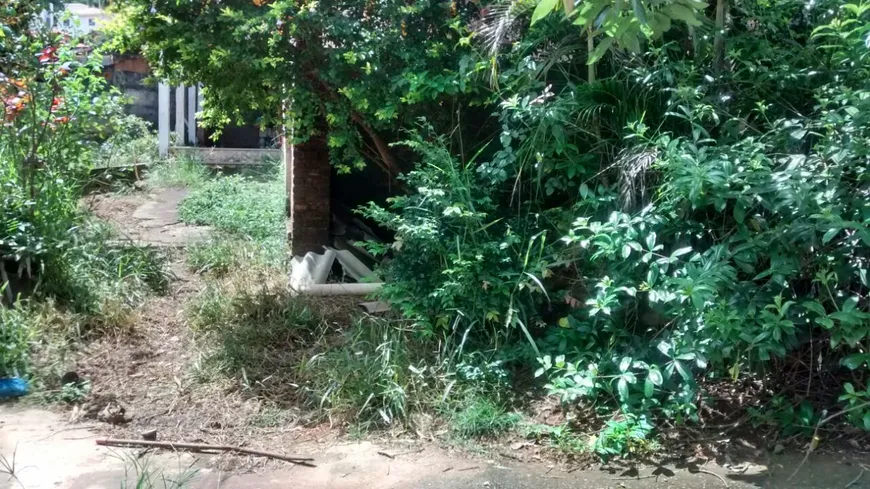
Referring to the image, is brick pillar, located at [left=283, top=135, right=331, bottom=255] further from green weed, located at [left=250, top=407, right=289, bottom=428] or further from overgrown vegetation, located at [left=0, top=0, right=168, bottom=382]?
green weed, located at [left=250, top=407, right=289, bottom=428]

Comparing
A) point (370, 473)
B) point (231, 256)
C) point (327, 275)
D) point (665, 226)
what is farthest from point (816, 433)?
point (231, 256)

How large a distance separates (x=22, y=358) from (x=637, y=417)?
3.97m

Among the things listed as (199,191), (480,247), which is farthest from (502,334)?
(199,191)

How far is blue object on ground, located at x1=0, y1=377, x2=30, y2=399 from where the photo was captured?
4.61 metres

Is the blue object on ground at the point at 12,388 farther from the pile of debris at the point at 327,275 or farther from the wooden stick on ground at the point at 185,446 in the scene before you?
the pile of debris at the point at 327,275

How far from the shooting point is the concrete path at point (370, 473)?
366cm

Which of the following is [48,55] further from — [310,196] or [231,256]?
[310,196]

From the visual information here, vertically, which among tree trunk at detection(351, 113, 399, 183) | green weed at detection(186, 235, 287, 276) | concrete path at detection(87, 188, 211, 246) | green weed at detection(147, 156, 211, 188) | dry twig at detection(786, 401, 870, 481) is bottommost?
dry twig at detection(786, 401, 870, 481)

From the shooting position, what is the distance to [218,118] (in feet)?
22.5

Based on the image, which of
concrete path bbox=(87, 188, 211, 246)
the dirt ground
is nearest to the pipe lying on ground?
the dirt ground

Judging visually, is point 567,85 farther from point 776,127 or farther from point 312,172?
point 312,172

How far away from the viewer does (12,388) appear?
463cm

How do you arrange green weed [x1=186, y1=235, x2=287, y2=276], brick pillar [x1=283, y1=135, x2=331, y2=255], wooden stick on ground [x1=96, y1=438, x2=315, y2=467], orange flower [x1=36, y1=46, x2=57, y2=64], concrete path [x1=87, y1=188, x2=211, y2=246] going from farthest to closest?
concrete path [x1=87, y1=188, x2=211, y2=246] < brick pillar [x1=283, y1=135, x2=331, y2=255] < green weed [x1=186, y1=235, x2=287, y2=276] < orange flower [x1=36, y1=46, x2=57, y2=64] < wooden stick on ground [x1=96, y1=438, x2=315, y2=467]

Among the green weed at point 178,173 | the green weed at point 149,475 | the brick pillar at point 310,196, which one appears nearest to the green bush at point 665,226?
the green weed at point 149,475
